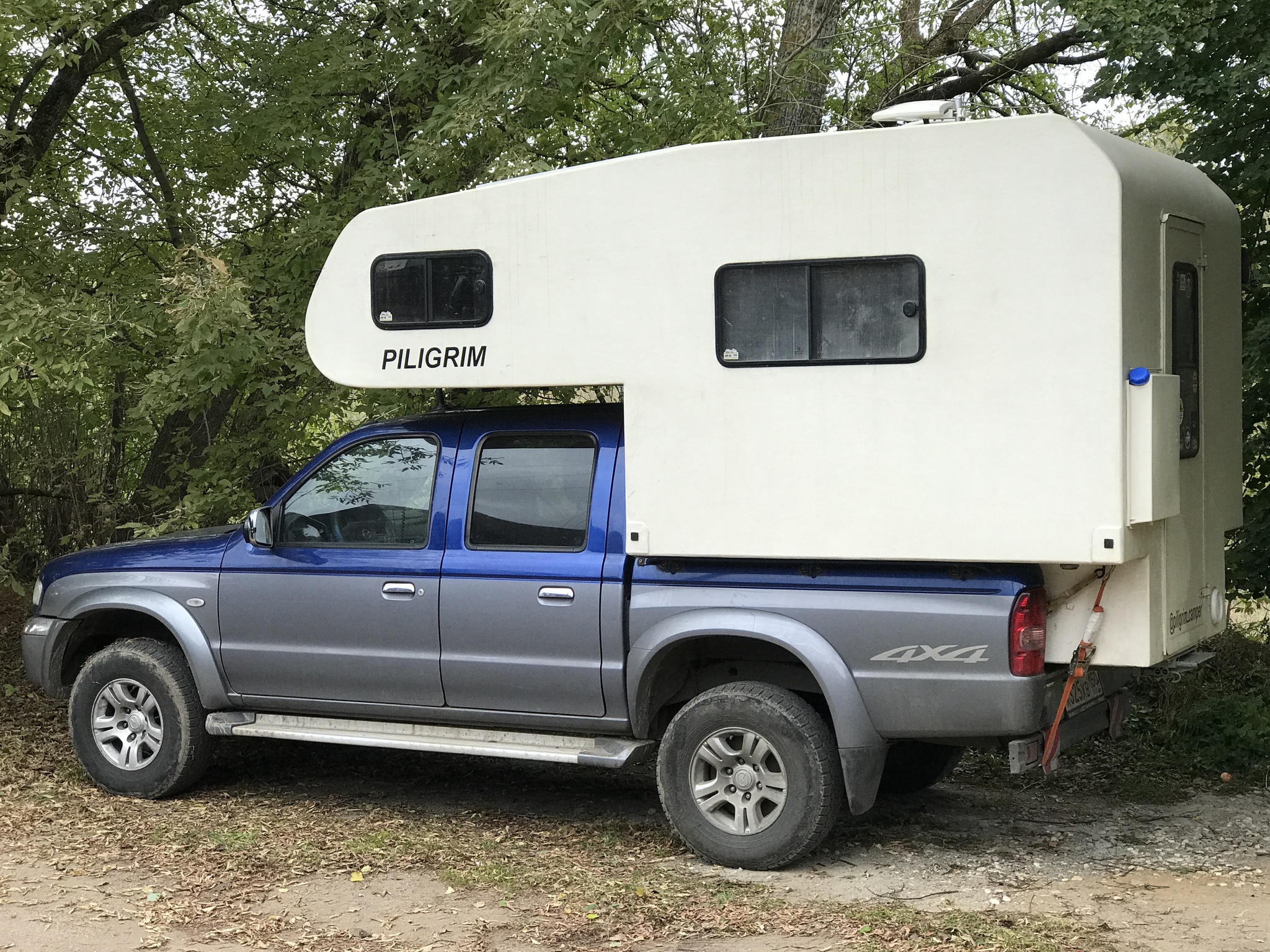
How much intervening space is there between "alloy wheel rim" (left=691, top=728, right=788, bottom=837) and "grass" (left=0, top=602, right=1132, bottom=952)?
277mm

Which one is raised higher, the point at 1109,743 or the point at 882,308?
the point at 882,308

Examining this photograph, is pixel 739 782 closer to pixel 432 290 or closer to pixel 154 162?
pixel 432 290

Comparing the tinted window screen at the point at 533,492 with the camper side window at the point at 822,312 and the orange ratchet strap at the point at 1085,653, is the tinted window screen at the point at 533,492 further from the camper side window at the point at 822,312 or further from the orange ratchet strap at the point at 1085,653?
the orange ratchet strap at the point at 1085,653

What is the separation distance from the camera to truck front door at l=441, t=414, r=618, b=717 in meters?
6.26

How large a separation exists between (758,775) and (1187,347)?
261 centimetres

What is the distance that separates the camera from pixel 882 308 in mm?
5641

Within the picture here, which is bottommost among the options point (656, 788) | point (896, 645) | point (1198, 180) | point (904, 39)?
point (656, 788)

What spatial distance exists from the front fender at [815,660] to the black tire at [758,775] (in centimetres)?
12

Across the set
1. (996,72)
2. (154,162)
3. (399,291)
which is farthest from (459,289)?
(996,72)

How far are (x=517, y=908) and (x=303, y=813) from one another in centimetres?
188

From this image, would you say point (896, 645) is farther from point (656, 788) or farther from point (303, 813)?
point (303, 813)

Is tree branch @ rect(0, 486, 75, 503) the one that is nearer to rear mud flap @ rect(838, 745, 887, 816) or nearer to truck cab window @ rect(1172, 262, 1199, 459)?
rear mud flap @ rect(838, 745, 887, 816)

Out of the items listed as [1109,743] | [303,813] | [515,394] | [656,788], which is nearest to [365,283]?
[515,394]

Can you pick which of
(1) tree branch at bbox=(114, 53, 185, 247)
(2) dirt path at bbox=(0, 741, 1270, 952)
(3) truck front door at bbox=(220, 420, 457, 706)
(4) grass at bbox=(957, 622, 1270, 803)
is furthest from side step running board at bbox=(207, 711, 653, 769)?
(1) tree branch at bbox=(114, 53, 185, 247)
